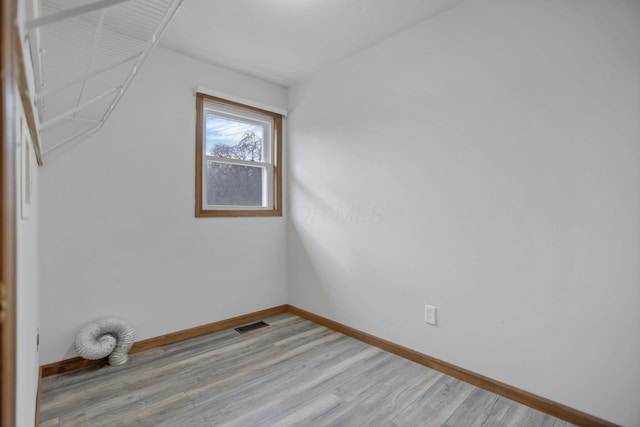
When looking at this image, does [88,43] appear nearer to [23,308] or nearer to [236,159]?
[23,308]

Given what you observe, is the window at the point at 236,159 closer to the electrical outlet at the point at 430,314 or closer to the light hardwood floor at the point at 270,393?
the light hardwood floor at the point at 270,393

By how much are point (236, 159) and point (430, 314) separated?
2208 millimetres

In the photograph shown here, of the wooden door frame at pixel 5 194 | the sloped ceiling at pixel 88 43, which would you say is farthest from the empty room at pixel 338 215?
the wooden door frame at pixel 5 194

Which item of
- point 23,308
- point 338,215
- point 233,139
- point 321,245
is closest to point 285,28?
point 233,139

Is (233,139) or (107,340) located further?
(233,139)

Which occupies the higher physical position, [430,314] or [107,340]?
[430,314]

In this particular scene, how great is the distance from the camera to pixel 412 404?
1.77 m

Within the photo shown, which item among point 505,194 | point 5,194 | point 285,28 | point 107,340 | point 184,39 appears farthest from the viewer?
point 184,39

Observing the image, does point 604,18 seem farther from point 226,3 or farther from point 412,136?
point 226,3

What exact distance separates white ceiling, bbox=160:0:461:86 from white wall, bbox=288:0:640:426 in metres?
0.16

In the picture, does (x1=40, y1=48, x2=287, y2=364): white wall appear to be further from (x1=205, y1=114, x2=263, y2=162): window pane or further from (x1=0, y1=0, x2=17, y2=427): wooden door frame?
(x1=0, y1=0, x2=17, y2=427): wooden door frame

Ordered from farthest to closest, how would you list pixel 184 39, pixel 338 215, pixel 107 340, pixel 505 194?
pixel 338 215
pixel 184 39
pixel 107 340
pixel 505 194

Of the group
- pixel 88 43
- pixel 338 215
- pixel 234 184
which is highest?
pixel 88 43

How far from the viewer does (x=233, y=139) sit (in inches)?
120
